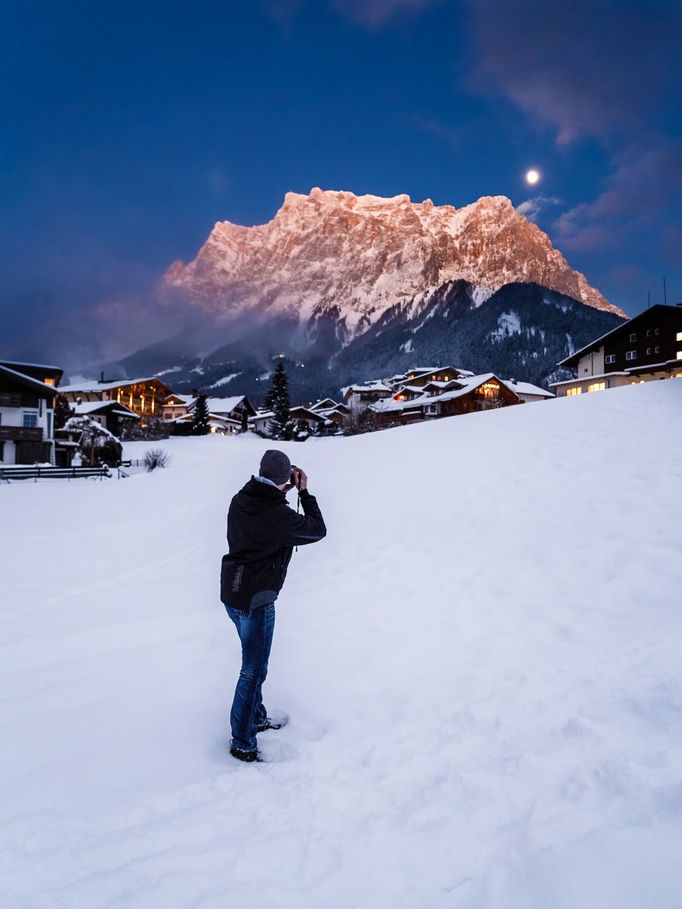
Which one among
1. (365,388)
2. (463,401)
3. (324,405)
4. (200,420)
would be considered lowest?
(200,420)

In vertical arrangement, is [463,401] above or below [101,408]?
above

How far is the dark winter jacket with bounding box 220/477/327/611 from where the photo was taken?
12.1 feet

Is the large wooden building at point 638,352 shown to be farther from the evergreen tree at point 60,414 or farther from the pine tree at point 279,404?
the evergreen tree at point 60,414

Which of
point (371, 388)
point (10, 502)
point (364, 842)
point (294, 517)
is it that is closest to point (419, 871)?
point (364, 842)

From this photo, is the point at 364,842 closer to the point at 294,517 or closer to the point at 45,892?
the point at 45,892

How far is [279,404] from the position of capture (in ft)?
241

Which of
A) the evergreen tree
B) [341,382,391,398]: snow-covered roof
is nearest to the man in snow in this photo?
the evergreen tree

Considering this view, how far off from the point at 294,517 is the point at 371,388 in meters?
99.9

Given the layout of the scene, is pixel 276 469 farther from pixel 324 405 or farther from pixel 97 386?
pixel 324 405

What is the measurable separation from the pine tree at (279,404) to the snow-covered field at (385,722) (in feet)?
201

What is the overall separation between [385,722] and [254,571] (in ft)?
6.83

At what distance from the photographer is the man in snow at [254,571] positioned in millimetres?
3695

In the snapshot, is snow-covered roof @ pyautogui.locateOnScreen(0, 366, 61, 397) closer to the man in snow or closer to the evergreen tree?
the evergreen tree

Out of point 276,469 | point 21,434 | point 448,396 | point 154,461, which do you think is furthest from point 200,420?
point 276,469
